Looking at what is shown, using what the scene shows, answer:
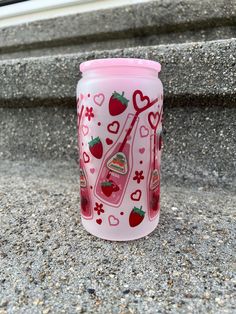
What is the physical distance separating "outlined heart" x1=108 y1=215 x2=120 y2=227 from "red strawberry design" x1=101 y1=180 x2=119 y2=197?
3cm

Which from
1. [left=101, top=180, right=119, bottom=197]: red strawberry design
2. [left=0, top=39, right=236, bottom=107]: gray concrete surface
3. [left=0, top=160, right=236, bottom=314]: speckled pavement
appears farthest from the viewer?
[left=0, top=39, right=236, bottom=107]: gray concrete surface

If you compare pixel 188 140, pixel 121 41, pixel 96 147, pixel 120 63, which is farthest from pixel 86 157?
pixel 121 41

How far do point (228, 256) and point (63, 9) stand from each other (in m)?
0.82

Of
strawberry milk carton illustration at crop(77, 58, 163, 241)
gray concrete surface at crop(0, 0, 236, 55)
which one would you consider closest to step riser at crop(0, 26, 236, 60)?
gray concrete surface at crop(0, 0, 236, 55)

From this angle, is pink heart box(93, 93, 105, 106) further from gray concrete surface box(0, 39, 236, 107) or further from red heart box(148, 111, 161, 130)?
gray concrete surface box(0, 39, 236, 107)

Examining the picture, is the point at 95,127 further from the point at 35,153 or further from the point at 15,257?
the point at 35,153

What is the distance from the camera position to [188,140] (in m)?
0.62

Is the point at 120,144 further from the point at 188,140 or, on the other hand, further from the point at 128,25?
the point at 128,25

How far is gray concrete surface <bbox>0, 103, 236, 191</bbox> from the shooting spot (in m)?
0.59

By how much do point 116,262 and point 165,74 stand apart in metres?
0.39

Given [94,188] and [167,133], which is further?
[167,133]

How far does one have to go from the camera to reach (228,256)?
15.2 inches

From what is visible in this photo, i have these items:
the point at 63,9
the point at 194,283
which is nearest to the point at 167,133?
the point at 194,283

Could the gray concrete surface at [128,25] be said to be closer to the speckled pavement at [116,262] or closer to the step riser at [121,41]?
the step riser at [121,41]
